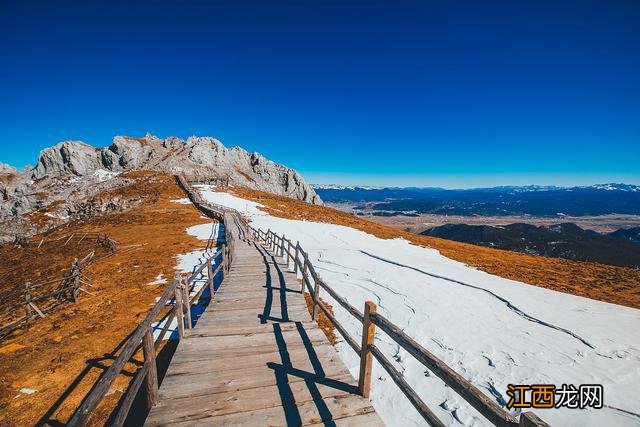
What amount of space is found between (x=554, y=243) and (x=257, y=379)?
5679 inches

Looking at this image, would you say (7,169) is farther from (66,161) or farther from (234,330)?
(234,330)

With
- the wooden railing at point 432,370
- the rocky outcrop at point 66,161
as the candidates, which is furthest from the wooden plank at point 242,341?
the rocky outcrop at point 66,161

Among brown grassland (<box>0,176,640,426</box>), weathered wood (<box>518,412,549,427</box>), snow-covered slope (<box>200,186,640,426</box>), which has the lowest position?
snow-covered slope (<box>200,186,640,426</box>)

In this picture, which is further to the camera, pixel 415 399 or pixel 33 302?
pixel 33 302

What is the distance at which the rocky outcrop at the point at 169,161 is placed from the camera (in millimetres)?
76250

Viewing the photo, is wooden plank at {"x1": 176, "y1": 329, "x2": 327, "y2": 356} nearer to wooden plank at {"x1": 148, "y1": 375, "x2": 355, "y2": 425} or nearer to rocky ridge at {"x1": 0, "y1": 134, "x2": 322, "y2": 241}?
wooden plank at {"x1": 148, "y1": 375, "x2": 355, "y2": 425}

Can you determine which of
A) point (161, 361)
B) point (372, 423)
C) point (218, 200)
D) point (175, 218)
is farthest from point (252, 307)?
point (218, 200)

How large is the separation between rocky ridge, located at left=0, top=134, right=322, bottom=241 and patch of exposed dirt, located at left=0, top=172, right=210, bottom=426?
35.2 m

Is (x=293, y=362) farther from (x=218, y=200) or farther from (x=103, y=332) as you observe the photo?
(x=218, y=200)

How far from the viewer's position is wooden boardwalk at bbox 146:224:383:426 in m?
4.30

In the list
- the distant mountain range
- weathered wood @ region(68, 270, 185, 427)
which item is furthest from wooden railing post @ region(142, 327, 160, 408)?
the distant mountain range

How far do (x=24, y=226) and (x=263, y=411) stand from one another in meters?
42.6

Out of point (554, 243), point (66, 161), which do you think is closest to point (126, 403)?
point (66, 161)

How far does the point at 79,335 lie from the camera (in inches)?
353
